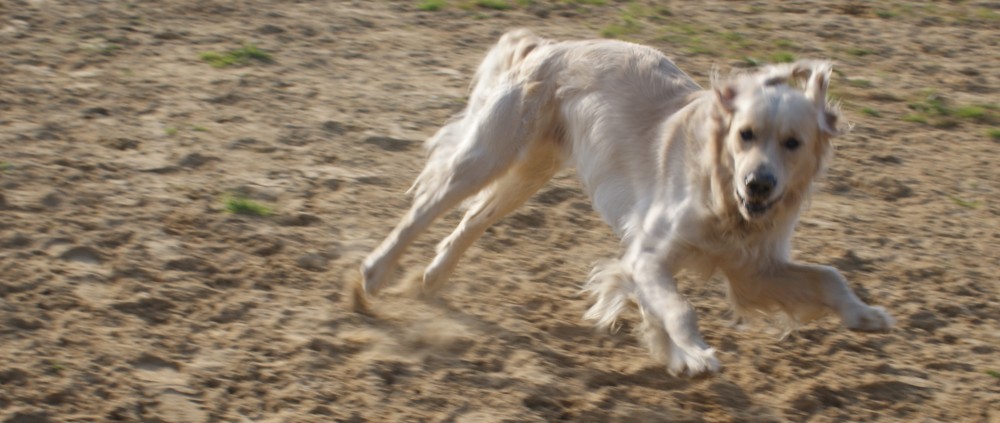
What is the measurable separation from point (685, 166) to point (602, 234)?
1411 millimetres

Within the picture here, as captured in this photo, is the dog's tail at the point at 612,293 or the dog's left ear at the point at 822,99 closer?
the dog's left ear at the point at 822,99

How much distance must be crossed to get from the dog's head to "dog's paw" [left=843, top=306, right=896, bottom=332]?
50cm

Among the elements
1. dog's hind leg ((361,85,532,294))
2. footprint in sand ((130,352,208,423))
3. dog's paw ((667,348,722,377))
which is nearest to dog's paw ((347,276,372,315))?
dog's hind leg ((361,85,532,294))

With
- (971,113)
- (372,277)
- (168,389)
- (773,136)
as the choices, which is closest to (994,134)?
(971,113)

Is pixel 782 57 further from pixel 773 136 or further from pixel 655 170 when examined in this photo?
pixel 773 136

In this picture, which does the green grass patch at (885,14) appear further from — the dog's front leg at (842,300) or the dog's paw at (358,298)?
the dog's paw at (358,298)

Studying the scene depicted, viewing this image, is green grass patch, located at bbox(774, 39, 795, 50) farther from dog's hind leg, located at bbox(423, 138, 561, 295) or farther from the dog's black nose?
the dog's black nose

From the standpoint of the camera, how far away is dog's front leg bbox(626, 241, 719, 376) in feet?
13.2

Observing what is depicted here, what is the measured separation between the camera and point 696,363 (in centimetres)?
397

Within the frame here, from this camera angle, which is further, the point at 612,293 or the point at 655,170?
the point at 655,170

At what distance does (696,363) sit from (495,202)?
179 cm

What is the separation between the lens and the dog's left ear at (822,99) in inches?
173

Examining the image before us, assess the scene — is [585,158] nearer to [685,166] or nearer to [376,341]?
[685,166]

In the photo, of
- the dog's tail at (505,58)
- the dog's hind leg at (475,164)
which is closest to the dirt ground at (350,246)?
the dog's hind leg at (475,164)
